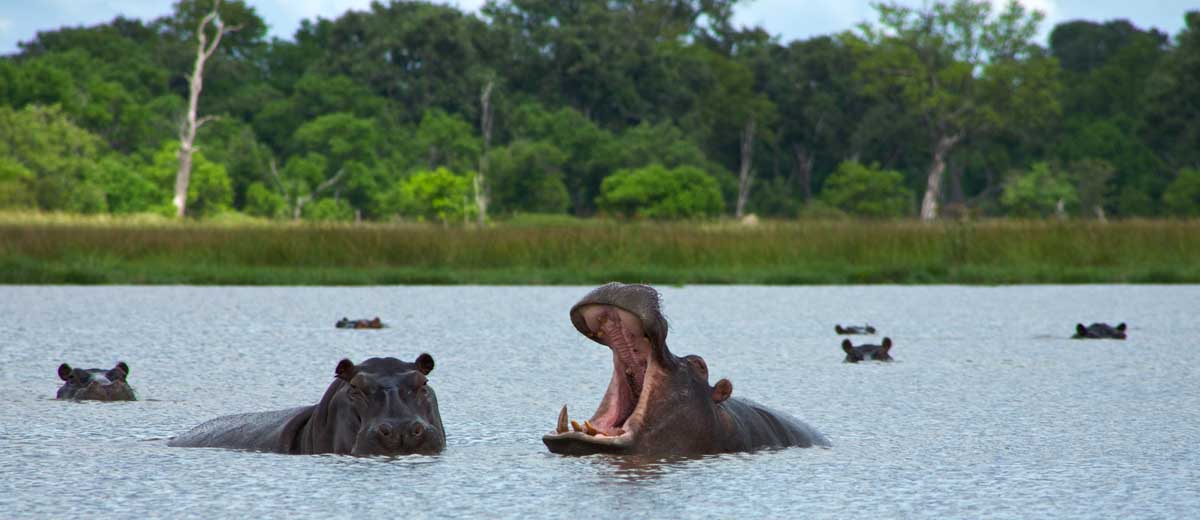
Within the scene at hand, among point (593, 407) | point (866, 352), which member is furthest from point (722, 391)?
point (866, 352)

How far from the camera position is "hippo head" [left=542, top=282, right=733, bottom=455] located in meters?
4.26

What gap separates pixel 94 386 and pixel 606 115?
174 feet

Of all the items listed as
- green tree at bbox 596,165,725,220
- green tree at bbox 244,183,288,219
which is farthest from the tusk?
green tree at bbox 596,165,725,220

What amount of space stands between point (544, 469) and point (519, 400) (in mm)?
1945

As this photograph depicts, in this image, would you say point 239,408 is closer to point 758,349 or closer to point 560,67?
point 758,349

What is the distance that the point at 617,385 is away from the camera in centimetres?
449

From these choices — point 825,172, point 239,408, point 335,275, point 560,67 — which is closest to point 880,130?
point 825,172

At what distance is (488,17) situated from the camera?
60.5 metres

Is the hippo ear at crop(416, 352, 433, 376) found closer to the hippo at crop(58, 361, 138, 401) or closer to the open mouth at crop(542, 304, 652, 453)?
the open mouth at crop(542, 304, 652, 453)

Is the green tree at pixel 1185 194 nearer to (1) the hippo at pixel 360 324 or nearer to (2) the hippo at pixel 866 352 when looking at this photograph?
(1) the hippo at pixel 360 324

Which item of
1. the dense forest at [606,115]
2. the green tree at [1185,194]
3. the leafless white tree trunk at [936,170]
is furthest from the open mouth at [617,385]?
the leafless white tree trunk at [936,170]

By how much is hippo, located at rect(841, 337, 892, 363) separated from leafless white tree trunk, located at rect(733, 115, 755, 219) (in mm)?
47589

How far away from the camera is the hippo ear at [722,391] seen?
4523mm

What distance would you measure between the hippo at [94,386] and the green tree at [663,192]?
1660 inches
